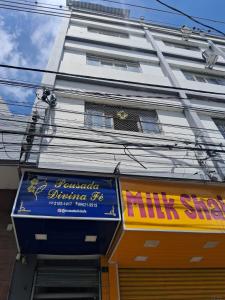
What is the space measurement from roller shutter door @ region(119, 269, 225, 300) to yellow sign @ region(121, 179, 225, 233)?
1.57m

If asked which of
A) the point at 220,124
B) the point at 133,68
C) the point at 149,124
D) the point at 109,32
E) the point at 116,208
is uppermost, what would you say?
the point at 109,32

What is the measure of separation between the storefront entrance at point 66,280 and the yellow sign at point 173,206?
1641 millimetres

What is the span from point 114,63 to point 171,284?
9301mm

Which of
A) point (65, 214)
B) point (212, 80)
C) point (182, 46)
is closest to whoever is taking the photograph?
point (65, 214)

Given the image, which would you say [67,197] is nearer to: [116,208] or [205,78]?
[116,208]

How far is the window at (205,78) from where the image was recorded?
12414 millimetres

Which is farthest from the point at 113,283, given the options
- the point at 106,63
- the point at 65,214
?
the point at 106,63

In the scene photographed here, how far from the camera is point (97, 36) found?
1357 centimetres

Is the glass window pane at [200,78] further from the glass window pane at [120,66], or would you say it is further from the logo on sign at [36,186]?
the logo on sign at [36,186]

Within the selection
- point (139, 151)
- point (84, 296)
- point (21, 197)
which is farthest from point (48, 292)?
point (139, 151)

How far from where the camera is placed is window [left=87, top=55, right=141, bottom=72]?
37.7ft

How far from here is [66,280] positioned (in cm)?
521

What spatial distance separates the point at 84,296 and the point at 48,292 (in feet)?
2.31

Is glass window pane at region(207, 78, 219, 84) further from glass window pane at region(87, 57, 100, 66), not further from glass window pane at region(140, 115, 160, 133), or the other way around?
glass window pane at region(140, 115, 160, 133)
